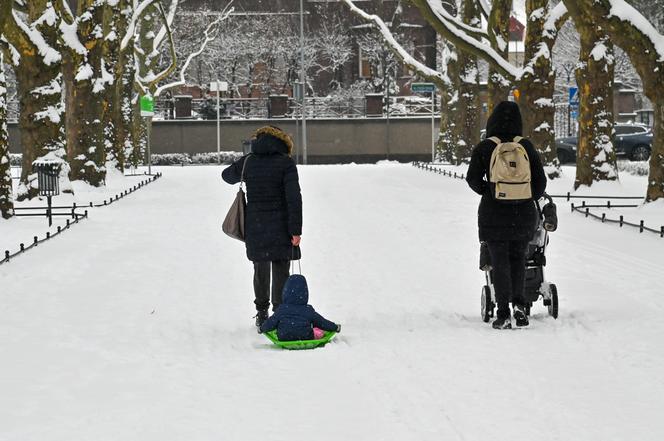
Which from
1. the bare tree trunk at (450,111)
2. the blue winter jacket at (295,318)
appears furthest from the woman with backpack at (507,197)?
the bare tree trunk at (450,111)

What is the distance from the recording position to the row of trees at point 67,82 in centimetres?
2109

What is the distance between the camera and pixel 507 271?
8.52m

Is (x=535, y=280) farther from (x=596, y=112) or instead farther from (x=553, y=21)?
(x=553, y=21)

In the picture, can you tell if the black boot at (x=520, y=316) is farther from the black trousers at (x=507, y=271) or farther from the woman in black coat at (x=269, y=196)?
the woman in black coat at (x=269, y=196)

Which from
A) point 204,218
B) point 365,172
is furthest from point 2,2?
point 365,172

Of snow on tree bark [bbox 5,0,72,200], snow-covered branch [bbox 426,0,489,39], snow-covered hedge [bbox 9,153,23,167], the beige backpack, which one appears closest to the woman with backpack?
→ the beige backpack

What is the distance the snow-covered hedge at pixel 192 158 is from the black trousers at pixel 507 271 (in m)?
44.2

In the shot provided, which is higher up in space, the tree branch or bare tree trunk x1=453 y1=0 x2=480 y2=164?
the tree branch

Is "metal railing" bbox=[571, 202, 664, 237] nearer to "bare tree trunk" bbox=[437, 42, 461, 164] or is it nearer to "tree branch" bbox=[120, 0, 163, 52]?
"tree branch" bbox=[120, 0, 163, 52]

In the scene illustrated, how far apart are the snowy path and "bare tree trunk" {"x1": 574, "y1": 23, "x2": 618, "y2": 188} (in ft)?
29.6

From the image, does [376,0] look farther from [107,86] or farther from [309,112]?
[107,86]

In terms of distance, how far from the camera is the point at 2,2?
606 inches

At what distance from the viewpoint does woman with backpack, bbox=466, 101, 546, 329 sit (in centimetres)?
840

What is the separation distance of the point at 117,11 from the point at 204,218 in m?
13.7
